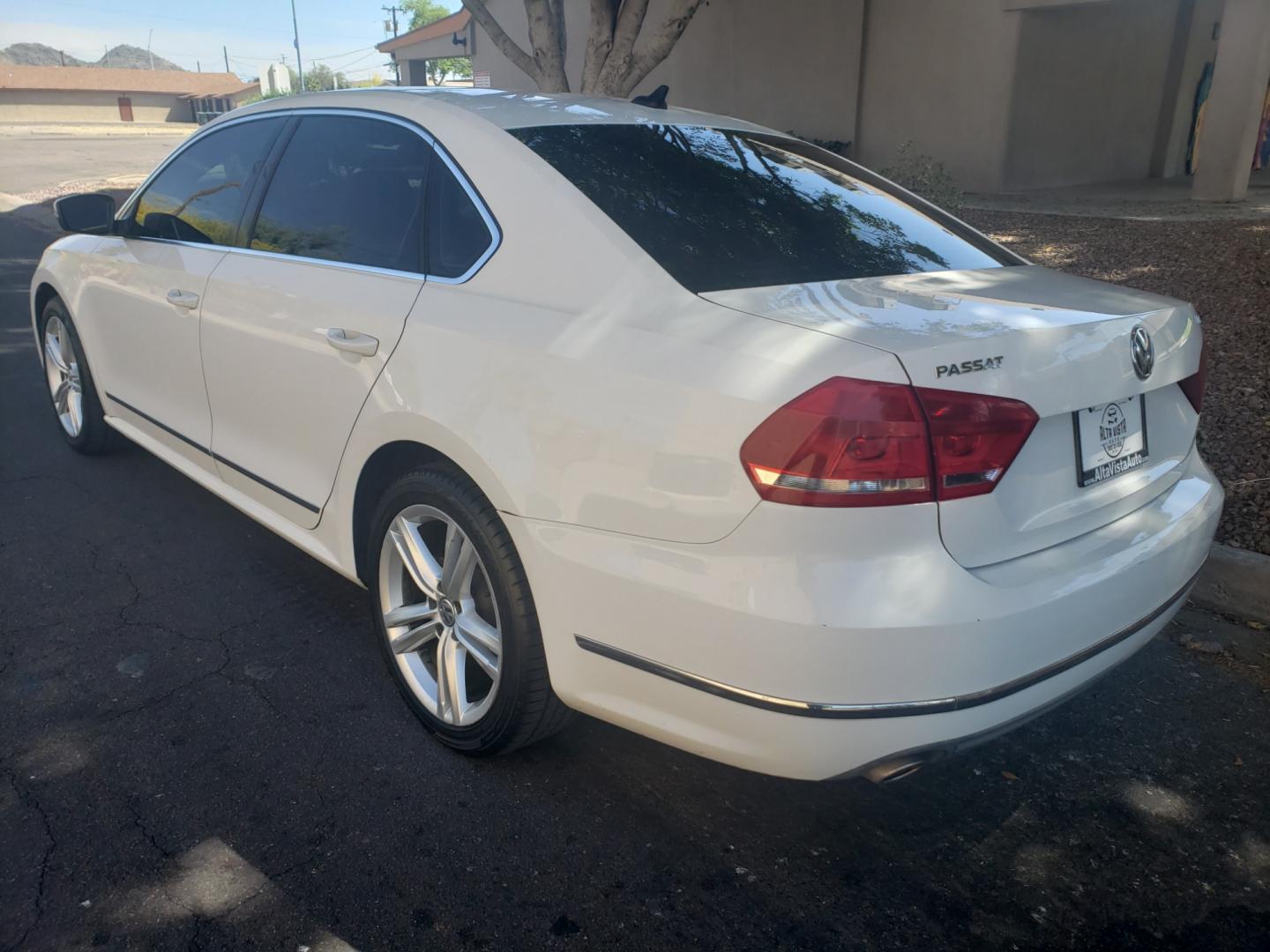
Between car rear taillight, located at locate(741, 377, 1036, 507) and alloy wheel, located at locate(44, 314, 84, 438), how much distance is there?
4.25m

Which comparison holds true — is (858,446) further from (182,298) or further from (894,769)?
(182,298)

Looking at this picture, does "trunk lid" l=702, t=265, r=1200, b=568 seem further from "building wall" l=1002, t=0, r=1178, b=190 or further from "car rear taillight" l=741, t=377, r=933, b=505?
"building wall" l=1002, t=0, r=1178, b=190

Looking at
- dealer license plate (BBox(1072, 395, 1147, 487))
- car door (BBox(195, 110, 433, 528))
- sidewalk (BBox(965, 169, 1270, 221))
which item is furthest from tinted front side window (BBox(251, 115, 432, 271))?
sidewalk (BBox(965, 169, 1270, 221))

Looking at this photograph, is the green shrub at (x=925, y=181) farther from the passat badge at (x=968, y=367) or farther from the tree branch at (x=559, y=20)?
the passat badge at (x=968, y=367)

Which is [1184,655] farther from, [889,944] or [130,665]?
[130,665]

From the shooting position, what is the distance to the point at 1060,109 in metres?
15.1

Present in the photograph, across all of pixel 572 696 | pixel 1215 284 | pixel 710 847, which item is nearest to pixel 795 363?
pixel 572 696

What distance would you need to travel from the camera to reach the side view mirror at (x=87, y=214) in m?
4.63

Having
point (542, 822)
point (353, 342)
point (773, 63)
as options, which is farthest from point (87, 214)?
point (773, 63)

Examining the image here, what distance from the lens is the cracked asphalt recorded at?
235cm

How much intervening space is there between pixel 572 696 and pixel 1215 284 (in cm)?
690

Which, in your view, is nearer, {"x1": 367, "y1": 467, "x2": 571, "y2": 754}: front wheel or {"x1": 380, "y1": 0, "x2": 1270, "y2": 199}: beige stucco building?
{"x1": 367, "y1": 467, "x2": 571, "y2": 754}: front wheel

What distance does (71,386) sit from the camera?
17.4 ft

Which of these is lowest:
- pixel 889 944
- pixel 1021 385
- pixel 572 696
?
pixel 889 944
